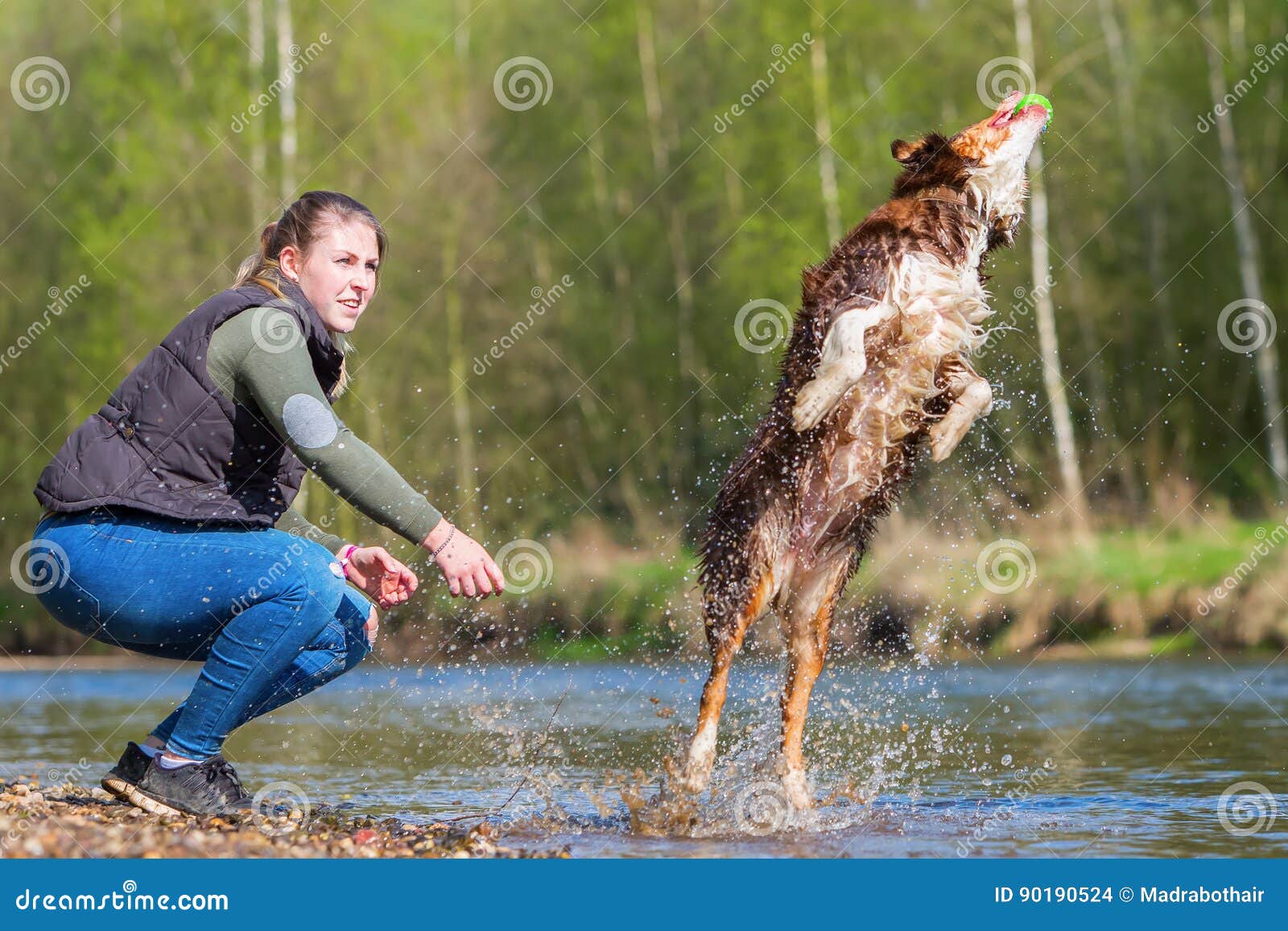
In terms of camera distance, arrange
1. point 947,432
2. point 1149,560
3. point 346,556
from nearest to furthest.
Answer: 1. point 346,556
2. point 947,432
3. point 1149,560

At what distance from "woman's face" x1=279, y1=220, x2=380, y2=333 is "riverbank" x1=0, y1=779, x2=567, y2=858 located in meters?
1.59

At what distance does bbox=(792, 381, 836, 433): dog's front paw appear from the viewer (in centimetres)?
520

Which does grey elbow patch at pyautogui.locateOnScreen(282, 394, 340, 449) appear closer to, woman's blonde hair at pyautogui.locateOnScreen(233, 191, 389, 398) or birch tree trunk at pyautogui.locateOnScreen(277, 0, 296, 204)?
woman's blonde hair at pyautogui.locateOnScreen(233, 191, 389, 398)

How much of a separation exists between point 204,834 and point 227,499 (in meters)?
0.98

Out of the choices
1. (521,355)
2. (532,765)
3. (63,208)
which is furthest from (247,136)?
(532,765)

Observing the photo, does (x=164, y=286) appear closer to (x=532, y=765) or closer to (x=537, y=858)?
(x=532, y=765)

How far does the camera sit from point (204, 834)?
414 cm

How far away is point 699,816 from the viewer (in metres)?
5.18

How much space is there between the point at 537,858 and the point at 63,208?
1750cm

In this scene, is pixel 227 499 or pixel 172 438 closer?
pixel 172 438

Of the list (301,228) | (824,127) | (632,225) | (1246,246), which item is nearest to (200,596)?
(301,228)

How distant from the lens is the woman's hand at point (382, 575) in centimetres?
478

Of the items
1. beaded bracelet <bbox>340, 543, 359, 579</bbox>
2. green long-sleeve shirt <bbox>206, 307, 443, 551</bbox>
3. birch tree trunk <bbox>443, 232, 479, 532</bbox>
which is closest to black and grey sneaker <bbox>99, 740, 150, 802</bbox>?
beaded bracelet <bbox>340, 543, 359, 579</bbox>

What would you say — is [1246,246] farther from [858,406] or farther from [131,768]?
[131,768]
